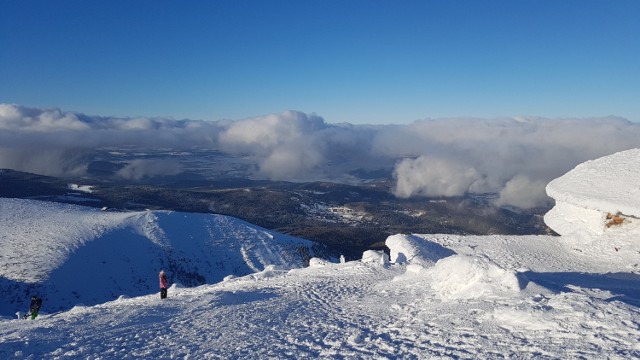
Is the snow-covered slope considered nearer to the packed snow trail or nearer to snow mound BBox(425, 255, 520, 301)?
the packed snow trail

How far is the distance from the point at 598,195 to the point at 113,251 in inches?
2094

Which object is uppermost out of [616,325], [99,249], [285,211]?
[616,325]

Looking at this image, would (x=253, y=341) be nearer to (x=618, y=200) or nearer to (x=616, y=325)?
(x=616, y=325)

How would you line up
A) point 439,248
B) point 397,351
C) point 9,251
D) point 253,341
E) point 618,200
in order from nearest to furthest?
point 397,351 → point 253,341 → point 618,200 → point 439,248 → point 9,251

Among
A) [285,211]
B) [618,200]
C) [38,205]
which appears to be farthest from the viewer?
[285,211]

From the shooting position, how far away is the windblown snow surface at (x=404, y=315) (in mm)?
10516

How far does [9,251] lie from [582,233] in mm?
58237

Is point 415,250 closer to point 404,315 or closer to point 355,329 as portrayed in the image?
point 404,315

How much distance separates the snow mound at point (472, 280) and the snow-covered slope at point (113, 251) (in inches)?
1453

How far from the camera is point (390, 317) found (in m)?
13.6

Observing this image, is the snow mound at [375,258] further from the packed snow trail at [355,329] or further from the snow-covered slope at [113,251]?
the snow-covered slope at [113,251]

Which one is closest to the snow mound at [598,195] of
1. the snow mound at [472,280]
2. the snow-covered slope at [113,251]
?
the snow mound at [472,280]

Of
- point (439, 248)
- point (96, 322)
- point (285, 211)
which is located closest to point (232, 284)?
point (96, 322)

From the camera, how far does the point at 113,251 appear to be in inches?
2215
